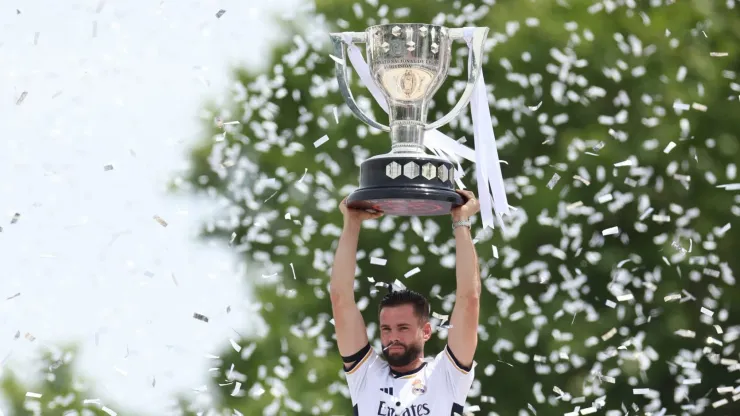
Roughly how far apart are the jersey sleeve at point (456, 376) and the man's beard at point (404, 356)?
145 millimetres

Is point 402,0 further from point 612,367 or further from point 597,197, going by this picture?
point 612,367

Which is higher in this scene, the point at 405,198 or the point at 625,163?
the point at 625,163

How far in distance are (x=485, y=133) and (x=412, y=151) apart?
0.47 meters

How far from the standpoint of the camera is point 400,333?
7152 mm

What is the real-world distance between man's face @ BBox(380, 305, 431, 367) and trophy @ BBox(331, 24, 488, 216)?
1.91 ft

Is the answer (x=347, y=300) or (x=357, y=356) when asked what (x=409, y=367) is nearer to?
(x=357, y=356)

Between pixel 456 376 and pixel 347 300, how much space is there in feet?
2.13

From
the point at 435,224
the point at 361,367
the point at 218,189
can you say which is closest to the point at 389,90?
the point at 361,367

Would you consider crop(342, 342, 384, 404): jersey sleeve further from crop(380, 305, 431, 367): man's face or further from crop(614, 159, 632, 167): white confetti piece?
crop(614, 159, 632, 167): white confetti piece

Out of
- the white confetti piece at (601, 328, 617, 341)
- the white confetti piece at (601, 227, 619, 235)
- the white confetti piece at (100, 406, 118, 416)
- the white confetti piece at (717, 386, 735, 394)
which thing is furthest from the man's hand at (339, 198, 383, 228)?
the white confetti piece at (100, 406, 118, 416)

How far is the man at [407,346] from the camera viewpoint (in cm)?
708

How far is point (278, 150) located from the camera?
19.5 meters

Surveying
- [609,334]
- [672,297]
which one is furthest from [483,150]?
[672,297]

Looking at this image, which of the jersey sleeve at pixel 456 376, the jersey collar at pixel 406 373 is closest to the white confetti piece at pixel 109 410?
the jersey collar at pixel 406 373
